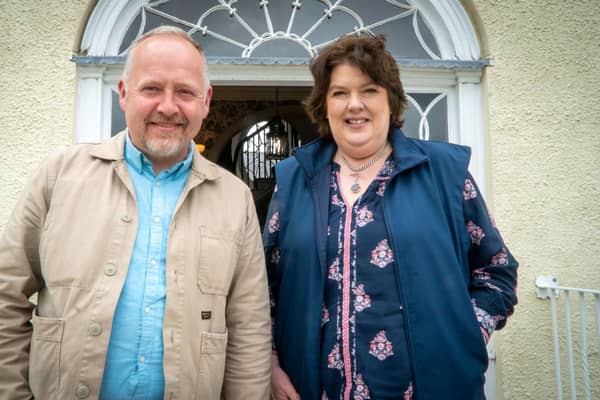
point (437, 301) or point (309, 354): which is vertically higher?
point (437, 301)

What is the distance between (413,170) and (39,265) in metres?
1.34

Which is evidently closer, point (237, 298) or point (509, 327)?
point (237, 298)

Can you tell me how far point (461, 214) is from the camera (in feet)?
4.99

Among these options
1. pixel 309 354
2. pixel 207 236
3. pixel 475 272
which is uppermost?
pixel 207 236

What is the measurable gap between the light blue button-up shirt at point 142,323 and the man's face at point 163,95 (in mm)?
242

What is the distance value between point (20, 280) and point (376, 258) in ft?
3.81

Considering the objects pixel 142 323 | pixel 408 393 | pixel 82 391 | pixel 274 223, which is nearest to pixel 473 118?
pixel 274 223

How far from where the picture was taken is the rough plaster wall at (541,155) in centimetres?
260

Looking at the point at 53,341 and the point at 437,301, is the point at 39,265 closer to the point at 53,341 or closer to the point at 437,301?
the point at 53,341

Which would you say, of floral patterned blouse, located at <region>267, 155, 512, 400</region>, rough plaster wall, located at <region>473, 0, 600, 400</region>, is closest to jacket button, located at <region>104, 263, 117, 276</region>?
floral patterned blouse, located at <region>267, 155, 512, 400</region>

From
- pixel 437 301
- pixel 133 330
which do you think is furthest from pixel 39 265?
pixel 437 301

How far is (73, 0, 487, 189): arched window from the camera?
2773 mm

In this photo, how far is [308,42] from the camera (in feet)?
9.41

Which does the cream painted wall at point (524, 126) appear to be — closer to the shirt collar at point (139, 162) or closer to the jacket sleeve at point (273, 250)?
the shirt collar at point (139, 162)
